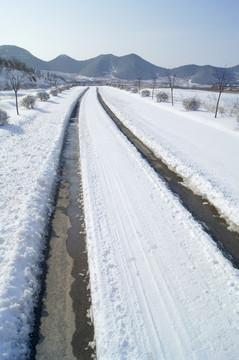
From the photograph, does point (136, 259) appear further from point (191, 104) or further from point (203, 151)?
point (191, 104)

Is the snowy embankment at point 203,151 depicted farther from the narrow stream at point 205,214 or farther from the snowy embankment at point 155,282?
the snowy embankment at point 155,282

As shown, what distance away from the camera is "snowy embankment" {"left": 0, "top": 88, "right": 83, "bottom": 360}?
3.62 m

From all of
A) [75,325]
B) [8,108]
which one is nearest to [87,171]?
[75,325]

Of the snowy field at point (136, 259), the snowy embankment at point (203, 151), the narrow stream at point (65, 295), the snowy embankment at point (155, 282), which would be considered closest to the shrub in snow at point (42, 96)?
the snowy embankment at point (203, 151)

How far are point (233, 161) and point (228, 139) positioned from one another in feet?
16.2

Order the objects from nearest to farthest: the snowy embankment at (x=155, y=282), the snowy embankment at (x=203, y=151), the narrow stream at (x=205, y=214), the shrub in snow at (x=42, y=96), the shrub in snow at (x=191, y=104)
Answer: the snowy embankment at (x=155, y=282), the narrow stream at (x=205, y=214), the snowy embankment at (x=203, y=151), the shrub in snow at (x=191, y=104), the shrub in snow at (x=42, y=96)

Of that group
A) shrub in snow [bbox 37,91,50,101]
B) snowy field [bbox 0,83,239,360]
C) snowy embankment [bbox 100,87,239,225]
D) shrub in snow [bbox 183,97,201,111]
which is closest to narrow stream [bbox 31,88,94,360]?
snowy field [bbox 0,83,239,360]

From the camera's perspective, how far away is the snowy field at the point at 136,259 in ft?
11.4

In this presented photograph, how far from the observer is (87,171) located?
372 inches

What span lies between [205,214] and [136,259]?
2926mm

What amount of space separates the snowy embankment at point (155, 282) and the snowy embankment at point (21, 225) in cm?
116

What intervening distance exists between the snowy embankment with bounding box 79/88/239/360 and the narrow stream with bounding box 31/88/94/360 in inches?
8.2

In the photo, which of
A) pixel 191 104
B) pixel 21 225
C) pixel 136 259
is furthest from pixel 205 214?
pixel 191 104

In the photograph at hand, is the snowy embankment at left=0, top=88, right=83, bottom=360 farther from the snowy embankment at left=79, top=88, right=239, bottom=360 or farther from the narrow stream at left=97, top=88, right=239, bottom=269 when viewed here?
the narrow stream at left=97, top=88, right=239, bottom=269
